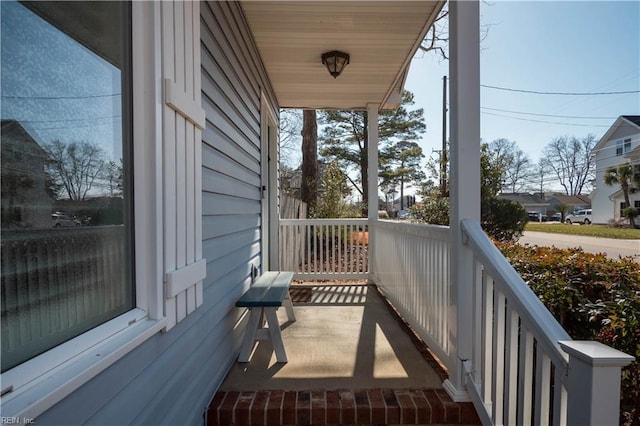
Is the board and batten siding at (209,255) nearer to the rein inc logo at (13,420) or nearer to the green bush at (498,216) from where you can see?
the rein inc logo at (13,420)

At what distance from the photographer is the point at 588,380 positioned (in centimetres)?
89

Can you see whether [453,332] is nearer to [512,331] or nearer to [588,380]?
[512,331]

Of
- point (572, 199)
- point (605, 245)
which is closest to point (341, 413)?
point (605, 245)

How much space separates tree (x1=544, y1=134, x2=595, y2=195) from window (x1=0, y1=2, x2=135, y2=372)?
28.2 meters

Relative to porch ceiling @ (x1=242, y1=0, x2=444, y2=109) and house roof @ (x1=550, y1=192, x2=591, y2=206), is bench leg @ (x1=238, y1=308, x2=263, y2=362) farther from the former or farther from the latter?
house roof @ (x1=550, y1=192, x2=591, y2=206)

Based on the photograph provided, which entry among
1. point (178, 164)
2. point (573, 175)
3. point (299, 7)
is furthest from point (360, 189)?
point (573, 175)

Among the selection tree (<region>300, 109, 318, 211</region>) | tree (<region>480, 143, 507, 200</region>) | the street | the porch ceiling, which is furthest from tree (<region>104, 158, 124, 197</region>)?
tree (<region>300, 109, 318, 211</region>)

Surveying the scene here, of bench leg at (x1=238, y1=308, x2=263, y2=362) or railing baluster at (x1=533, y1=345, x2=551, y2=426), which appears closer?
railing baluster at (x1=533, y1=345, x2=551, y2=426)

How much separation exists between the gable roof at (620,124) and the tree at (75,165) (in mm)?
20214

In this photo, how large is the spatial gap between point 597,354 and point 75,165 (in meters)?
1.49

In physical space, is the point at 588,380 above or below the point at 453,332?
above

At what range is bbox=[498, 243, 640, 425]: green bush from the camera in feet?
5.38

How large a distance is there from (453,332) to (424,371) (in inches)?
16.3

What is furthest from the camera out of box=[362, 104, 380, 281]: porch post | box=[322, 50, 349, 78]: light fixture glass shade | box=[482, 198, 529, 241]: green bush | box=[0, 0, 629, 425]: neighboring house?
box=[482, 198, 529, 241]: green bush
